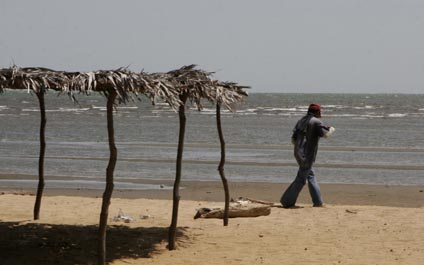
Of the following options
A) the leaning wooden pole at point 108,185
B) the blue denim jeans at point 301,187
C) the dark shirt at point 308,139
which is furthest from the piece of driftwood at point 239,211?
the leaning wooden pole at point 108,185

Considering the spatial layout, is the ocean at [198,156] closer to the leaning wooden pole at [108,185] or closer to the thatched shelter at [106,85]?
the thatched shelter at [106,85]

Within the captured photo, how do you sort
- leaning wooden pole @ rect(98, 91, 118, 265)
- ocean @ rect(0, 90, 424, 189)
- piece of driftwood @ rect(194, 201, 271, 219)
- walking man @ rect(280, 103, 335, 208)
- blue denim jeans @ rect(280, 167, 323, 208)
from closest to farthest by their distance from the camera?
leaning wooden pole @ rect(98, 91, 118, 265)
piece of driftwood @ rect(194, 201, 271, 219)
walking man @ rect(280, 103, 335, 208)
blue denim jeans @ rect(280, 167, 323, 208)
ocean @ rect(0, 90, 424, 189)

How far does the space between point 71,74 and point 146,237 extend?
8.71 feet

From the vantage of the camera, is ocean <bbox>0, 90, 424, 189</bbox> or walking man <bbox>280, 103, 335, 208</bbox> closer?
walking man <bbox>280, 103, 335, 208</bbox>

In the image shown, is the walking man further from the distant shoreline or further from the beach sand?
the distant shoreline

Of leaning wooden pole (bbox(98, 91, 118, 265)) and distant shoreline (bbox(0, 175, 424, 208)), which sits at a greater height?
leaning wooden pole (bbox(98, 91, 118, 265))

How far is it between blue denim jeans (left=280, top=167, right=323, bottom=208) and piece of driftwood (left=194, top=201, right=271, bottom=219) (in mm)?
727

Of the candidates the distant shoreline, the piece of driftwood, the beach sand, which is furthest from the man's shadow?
the distant shoreline

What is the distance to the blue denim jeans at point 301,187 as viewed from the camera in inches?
500

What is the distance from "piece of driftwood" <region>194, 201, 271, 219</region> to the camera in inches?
465

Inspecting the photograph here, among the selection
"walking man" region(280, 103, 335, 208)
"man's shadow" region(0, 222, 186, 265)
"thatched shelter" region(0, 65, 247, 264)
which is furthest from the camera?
"walking man" region(280, 103, 335, 208)

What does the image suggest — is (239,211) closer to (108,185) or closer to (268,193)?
(108,185)

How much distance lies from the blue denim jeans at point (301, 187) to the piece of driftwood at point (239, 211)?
73 centimetres

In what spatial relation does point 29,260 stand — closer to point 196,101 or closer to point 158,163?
point 196,101
